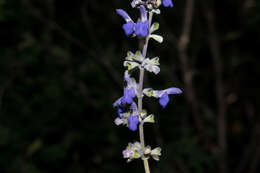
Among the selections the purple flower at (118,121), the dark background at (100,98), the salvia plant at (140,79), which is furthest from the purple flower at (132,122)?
the dark background at (100,98)

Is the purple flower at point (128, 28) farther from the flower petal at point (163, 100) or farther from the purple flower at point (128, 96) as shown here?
the flower petal at point (163, 100)

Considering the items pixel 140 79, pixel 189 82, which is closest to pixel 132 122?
pixel 140 79

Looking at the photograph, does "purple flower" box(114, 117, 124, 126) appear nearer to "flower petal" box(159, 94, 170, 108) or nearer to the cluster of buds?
the cluster of buds

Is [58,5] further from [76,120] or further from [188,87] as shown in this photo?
[188,87]

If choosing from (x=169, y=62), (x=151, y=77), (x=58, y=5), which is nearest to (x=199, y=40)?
(x=169, y=62)

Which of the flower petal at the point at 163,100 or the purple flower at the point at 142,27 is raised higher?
the purple flower at the point at 142,27

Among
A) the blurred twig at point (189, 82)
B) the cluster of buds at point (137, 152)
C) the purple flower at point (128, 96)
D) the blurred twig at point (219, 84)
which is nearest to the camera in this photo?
the purple flower at point (128, 96)

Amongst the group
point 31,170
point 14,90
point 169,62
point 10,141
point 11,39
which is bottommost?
point 31,170

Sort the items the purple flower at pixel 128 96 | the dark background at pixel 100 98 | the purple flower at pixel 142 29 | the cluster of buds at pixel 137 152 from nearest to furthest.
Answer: the purple flower at pixel 142 29 < the purple flower at pixel 128 96 < the cluster of buds at pixel 137 152 < the dark background at pixel 100 98
